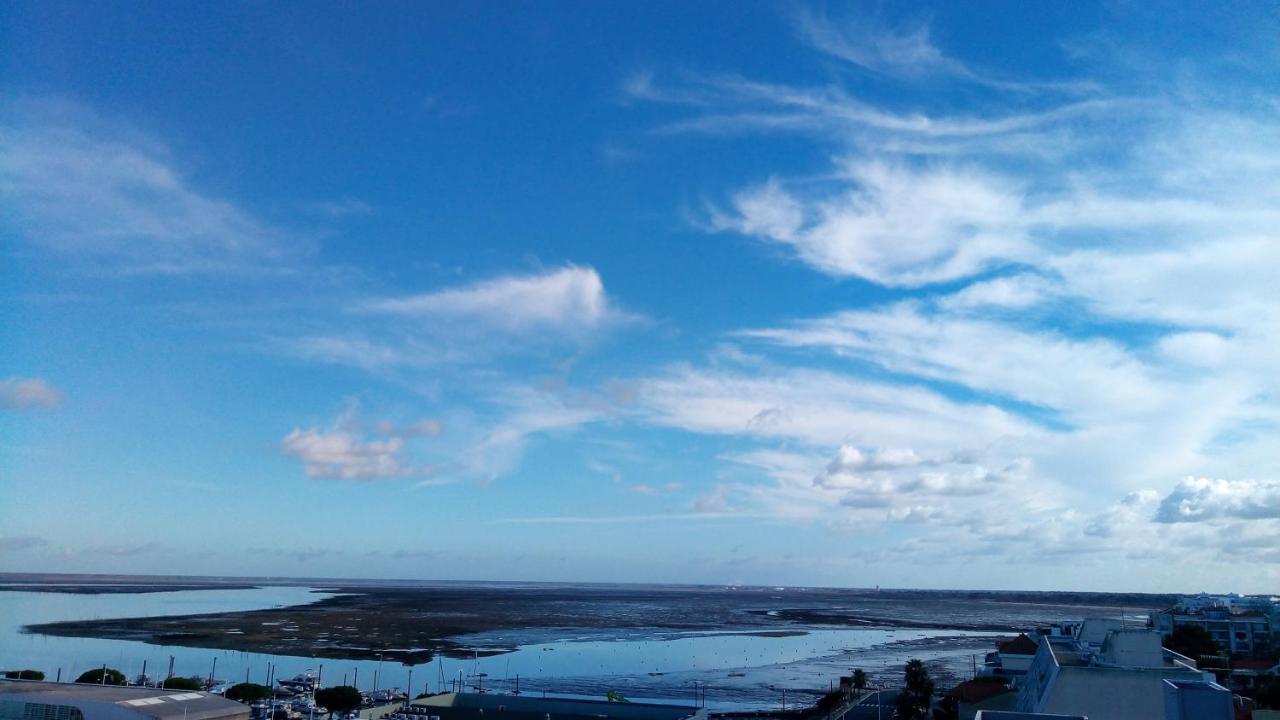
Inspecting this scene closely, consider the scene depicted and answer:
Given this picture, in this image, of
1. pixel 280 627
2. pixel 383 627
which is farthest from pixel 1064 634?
pixel 280 627

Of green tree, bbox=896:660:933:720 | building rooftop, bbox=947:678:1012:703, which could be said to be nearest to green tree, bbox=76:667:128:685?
green tree, bbox=896:660:933:720

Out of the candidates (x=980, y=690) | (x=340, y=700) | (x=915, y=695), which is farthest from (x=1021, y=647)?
(x=340, y=700)

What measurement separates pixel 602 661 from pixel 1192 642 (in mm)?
49684

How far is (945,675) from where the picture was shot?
233 feet

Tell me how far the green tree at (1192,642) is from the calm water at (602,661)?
1882 cm

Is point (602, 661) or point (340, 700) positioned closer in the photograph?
point (340, 700)

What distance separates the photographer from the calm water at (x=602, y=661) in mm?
67938

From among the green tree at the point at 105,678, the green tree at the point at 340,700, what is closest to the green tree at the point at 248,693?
the green tree at the point at 340,700

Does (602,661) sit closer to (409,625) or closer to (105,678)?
(105,678)

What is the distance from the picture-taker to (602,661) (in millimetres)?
83062

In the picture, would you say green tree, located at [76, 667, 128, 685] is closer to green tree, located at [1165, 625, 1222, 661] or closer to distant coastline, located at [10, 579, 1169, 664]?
distant coastline, located at [10, 579, 1169, 664]

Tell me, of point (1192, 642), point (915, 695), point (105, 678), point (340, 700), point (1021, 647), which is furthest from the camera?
point (1192, 642)

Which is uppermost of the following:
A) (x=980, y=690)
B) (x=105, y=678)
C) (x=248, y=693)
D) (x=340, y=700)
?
(x=980, y=690)

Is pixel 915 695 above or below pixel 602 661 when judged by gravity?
above
